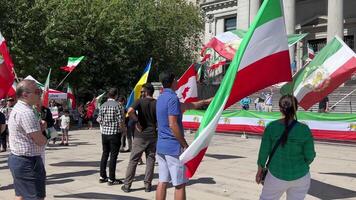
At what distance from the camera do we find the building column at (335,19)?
3186 cm

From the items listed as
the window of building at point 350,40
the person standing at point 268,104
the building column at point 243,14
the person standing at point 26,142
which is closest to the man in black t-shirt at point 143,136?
the person standing at point 26,142

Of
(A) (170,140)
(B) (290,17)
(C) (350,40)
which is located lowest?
(A) (170,140)

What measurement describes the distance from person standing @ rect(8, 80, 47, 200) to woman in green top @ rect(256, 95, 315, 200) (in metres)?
2.36

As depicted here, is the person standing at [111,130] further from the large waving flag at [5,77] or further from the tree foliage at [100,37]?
the tree foliage at [100,37]

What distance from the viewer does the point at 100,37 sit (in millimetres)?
32094

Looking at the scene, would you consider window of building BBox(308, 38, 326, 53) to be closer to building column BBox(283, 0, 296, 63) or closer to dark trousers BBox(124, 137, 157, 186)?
building column BBox(283, 0, 296, 63)

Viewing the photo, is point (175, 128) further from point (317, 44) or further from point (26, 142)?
point (317, 44)

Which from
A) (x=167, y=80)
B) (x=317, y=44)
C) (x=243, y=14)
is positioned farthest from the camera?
(x=243, y=14)

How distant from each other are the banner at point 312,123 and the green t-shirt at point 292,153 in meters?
12.3

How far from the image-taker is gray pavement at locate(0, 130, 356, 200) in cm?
836

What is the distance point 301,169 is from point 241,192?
3510 millimetres

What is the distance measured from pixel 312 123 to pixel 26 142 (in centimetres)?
1415

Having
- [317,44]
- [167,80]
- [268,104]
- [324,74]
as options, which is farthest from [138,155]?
[317,44]

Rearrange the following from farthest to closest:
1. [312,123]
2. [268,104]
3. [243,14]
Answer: [243,14] < [268,104] < [312,123]
